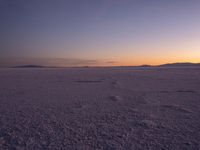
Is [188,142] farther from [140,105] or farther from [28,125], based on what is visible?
[28,125]

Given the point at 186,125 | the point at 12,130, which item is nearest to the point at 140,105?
the point at 186,125

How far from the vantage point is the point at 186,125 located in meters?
3.44

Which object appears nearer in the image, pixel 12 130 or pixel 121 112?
pixel 12 130

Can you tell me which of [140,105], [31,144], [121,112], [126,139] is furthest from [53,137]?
[140,105]

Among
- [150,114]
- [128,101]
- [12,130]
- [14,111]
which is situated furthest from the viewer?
[128,101]

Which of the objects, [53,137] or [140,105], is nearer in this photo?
[53,137]

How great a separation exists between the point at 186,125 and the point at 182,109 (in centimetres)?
113

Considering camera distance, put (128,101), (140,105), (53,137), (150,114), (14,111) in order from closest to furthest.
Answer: (53,137) → (150,114) → (14,111) → (140,105) → (128,101)

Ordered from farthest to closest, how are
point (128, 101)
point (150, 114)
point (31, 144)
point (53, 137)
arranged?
1. point (128, 101)
2. point (150, 114)
3. point (53, 137)
4. point (31, 144)

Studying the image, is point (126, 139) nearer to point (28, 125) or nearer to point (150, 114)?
point (150, 114)

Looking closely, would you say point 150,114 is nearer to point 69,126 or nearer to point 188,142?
point 188,142

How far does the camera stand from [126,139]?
9.37ft

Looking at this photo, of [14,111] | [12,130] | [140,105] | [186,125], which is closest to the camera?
[12,130]

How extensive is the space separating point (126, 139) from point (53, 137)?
103cm
